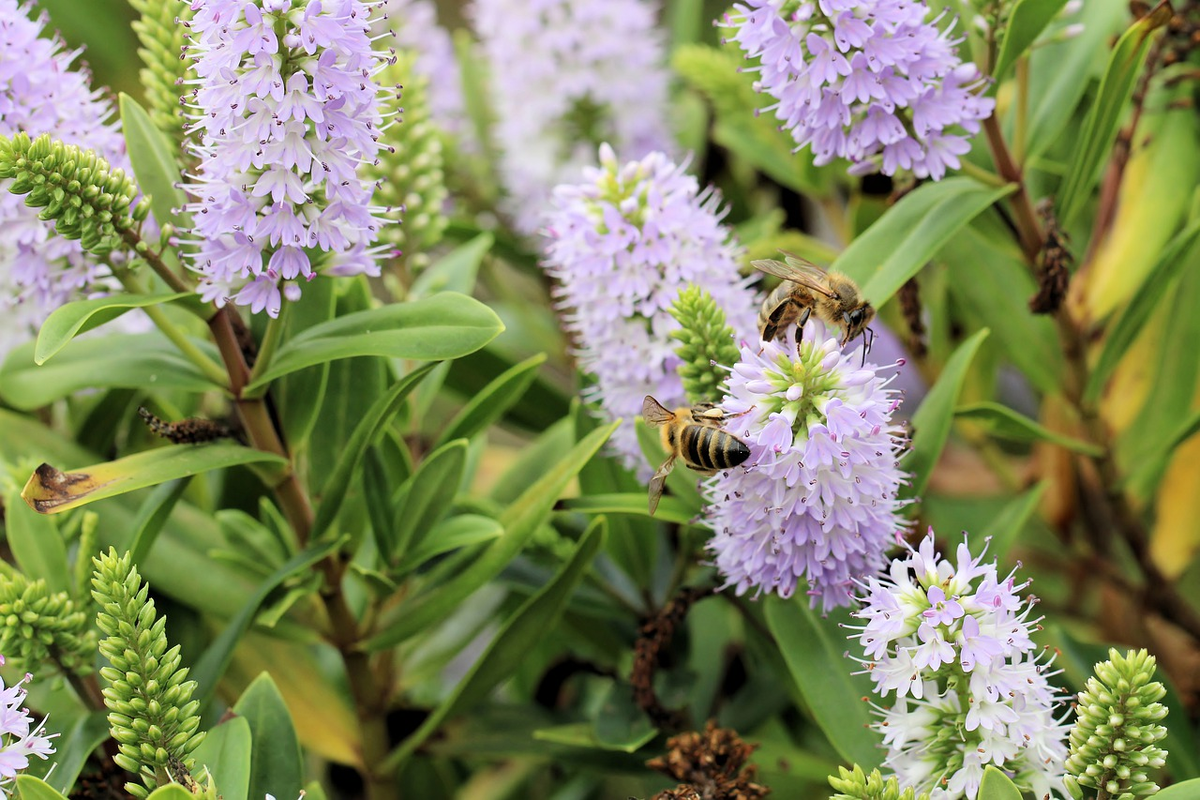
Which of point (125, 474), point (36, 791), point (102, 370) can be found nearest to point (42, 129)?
point (102, 370)

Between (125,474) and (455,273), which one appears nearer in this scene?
(125,474)

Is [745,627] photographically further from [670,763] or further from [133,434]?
[133,434]

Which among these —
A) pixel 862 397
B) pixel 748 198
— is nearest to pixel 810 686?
pixel 862 397

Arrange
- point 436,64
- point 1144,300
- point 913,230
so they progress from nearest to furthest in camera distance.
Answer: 1. point 913,230
2. point 1144,300
3. point 436,64

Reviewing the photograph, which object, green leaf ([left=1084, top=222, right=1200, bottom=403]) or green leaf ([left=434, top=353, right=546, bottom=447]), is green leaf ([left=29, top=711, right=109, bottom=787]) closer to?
green leaf ([left=434, top=353, right=546, bottom=447])

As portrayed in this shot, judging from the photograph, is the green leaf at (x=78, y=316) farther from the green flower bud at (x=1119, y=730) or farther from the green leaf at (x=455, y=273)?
the green flower bud at (x=1119, y=730)

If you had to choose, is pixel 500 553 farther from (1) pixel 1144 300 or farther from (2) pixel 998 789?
(1) pixel 1144 300

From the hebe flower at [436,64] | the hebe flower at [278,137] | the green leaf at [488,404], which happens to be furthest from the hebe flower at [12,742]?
the hebe flower at [436,64]
